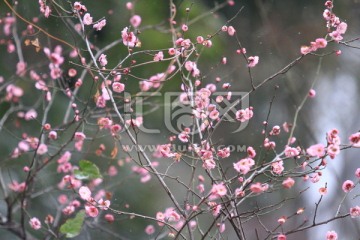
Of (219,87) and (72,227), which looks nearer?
(72,227)

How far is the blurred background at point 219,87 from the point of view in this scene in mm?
2697

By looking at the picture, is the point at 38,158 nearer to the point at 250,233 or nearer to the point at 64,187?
the point at 64,187

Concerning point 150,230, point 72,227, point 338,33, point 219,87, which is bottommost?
point 72,227

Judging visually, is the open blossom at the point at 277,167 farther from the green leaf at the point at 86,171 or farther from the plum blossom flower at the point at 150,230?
the plum blossom flower at the point at 150,230

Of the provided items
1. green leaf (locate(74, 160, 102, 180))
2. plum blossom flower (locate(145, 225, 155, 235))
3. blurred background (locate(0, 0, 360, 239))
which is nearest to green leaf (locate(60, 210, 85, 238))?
green leaf (locate(74, 160, 102, 180))

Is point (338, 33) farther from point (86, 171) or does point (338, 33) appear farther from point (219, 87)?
point (219, 87)

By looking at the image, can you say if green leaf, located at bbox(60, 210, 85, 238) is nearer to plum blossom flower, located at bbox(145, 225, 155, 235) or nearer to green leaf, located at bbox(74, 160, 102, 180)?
green leaf, located at bbox(74, 160, 102, 180)

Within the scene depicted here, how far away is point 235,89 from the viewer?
9.91ft

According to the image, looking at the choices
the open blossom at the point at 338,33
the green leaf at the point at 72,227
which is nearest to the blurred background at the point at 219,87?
the green leaf at the point at 72,227

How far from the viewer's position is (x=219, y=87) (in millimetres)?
2836

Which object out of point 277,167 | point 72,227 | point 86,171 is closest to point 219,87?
point 86,171

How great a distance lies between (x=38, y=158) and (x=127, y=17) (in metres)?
1.14

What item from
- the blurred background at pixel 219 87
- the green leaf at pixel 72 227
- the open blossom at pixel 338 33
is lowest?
the green leaf at pixel 72 227

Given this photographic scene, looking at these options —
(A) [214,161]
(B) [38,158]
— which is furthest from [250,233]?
(A) [214,161]
